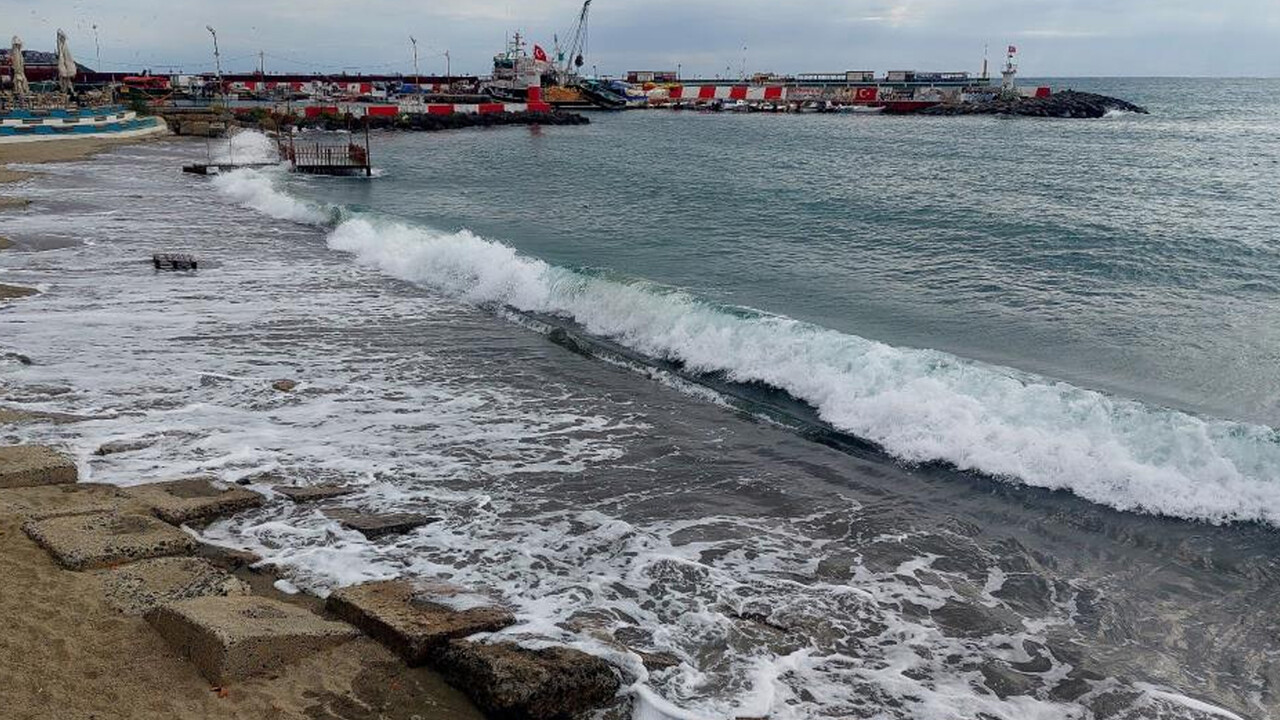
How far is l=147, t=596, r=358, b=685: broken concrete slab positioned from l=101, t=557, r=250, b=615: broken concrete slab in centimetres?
21

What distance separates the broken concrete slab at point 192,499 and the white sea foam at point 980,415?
6.72 metres

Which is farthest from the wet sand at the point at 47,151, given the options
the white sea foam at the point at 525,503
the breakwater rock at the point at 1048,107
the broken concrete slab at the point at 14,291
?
the breakwater rock at the point at 1048,107

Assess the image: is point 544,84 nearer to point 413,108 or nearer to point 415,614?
point 413,108

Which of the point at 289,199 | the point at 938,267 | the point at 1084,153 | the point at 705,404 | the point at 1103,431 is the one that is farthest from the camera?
the point at 1084,153

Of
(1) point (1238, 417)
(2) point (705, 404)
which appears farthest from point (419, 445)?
(1) point (1238, 417)

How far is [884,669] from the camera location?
577cm

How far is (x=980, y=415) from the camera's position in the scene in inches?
415

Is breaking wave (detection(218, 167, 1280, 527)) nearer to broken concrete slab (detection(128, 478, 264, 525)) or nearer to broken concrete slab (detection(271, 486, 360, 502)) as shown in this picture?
broken concrete slab (detection(271, 486, 360, 502))

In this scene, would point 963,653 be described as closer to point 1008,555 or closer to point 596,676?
point 1008,555

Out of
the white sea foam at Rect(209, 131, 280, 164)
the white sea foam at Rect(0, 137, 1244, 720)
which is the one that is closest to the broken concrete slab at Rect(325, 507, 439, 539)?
the white sea foam at Rect(0, 137, 1244, 720)

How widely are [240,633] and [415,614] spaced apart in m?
1.00

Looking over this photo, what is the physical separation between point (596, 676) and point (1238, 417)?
30.6 feet

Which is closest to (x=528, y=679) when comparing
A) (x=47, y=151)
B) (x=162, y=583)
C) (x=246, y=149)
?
(x=162, y=583)

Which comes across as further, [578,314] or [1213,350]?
[578,314]
